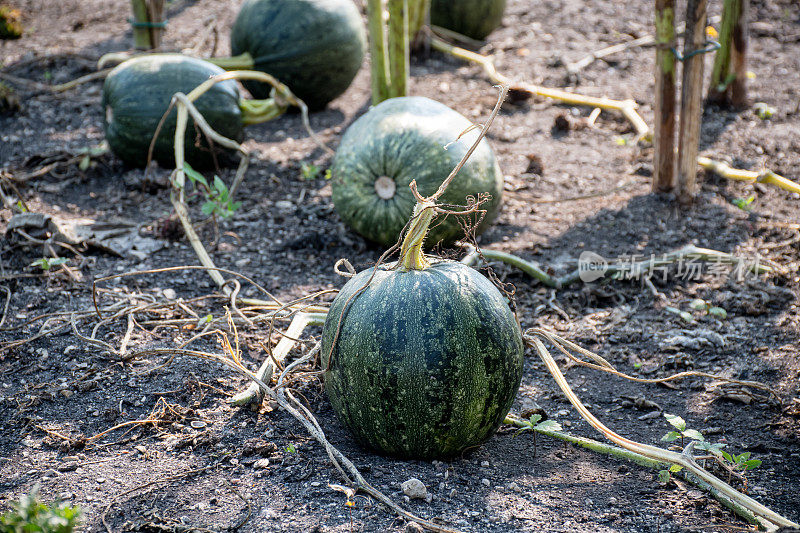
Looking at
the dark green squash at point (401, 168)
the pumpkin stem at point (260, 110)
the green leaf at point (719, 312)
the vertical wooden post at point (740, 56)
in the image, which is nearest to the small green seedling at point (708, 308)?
the green leaf at point (719, 312)

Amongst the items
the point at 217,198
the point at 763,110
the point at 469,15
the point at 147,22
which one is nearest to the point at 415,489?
the point at 217,198

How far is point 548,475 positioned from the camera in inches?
105

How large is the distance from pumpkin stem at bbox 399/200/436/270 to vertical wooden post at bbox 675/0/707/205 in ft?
9.19

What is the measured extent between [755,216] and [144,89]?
14.8 ft

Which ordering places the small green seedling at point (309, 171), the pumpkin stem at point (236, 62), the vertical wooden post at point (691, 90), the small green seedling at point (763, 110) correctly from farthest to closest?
the pumpkin stem at point (236, 62)
the small green seedling at point (763, 110)
the small green seedling at point (309, 171)
the vertical wooden post at point (691, 90)

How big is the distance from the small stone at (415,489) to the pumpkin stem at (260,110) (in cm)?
419

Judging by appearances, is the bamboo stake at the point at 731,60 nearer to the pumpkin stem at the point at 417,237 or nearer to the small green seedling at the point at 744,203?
the small green seedling at the point at 744,203

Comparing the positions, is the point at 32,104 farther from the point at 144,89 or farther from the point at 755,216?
the point at 755,216

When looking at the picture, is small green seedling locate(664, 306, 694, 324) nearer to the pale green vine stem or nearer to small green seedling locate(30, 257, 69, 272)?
the pale green vine stem

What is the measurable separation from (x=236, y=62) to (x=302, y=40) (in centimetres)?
64

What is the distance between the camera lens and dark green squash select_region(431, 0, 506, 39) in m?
8.26

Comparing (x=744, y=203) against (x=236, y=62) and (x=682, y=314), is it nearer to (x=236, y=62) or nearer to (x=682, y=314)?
(x=682, y=314)

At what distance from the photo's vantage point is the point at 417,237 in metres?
2.56

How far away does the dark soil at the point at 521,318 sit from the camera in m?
2.52
